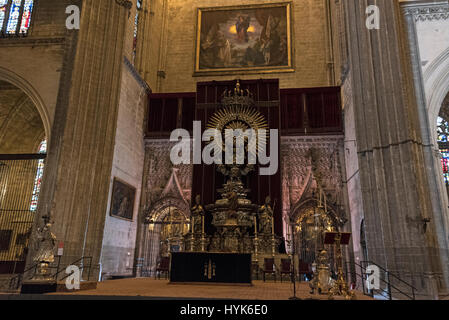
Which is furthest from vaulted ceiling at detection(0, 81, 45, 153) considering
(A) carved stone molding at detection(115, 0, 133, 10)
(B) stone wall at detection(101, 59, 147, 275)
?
(A) carved stone molding at detection(115, 0, 133, 10)

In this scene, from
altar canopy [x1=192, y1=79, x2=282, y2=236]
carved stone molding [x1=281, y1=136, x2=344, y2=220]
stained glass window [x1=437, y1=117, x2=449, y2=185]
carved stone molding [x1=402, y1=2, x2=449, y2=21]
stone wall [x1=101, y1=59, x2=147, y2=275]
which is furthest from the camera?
Answer: carved stone molding [x1=281, y1=136, x2=344, y2=220]

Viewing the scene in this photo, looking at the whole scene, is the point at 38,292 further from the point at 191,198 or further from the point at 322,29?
the point at 322,29

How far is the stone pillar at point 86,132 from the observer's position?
10180 mm

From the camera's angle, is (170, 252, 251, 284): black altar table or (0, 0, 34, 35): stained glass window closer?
(170, 252, 251, 284): black altar table

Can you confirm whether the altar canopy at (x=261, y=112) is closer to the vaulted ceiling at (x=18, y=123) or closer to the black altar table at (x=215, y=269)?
the black altar table at (x=215, y=269)

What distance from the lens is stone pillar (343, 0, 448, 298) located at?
8141mm

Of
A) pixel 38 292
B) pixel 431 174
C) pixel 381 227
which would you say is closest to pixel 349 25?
pixel 431 174

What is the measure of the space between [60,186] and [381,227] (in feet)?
28.5

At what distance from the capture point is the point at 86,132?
10984 mm

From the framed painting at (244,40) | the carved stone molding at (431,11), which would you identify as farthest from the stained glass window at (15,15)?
the carved stone molding at (431,11)

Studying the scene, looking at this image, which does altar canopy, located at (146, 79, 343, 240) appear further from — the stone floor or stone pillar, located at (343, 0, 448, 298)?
the stone floor

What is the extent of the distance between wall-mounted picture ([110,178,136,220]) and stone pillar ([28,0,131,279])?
1.52 metres

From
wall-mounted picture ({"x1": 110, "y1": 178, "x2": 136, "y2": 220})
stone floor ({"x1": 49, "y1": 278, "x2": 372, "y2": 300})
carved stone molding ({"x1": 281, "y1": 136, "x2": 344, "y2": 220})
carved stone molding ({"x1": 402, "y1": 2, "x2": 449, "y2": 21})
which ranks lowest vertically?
stone floor ({"x1": 49, "y1": 278, "x2": 372, "y2": 300})

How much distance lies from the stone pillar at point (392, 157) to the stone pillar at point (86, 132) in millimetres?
7632
